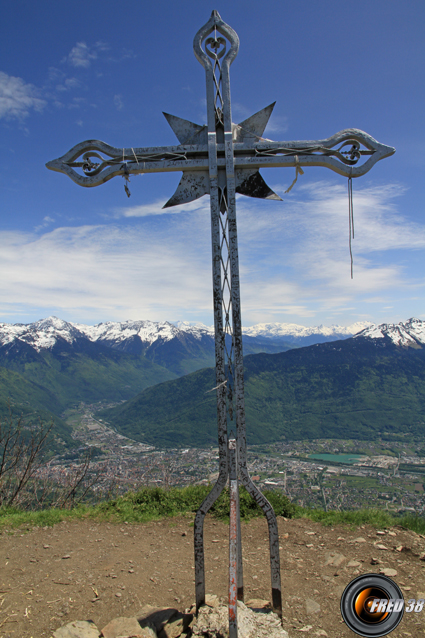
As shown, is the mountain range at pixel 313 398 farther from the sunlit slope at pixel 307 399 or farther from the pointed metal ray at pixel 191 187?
the pointed metal ray at pixel 191 187

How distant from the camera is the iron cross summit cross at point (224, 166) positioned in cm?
429

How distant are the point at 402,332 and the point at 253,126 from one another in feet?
659

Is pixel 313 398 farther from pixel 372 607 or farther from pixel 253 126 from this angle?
pixel 253 126

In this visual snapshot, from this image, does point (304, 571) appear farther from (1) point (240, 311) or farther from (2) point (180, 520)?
(1) point (240, 311)

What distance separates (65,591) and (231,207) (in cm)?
656

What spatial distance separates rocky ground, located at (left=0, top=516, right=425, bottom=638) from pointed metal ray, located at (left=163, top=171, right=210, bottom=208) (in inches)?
231

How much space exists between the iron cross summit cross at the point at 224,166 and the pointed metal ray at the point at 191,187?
14mm

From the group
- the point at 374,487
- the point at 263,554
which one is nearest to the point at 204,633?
the point at 263,554

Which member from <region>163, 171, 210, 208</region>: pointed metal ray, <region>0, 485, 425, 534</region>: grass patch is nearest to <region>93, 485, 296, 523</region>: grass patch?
<region>0, 485, 425, 534</region>: grass patch

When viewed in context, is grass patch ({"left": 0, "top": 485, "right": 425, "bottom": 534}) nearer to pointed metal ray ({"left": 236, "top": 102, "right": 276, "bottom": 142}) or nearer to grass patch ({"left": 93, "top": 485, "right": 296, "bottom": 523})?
grass patch ({"left": 93, "top": 485, "right": 296, "bottom": 523})

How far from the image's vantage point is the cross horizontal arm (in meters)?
4.70

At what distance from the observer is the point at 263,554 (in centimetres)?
691

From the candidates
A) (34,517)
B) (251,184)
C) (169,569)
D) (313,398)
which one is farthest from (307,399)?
(251,184)

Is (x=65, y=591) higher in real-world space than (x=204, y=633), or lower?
lower
